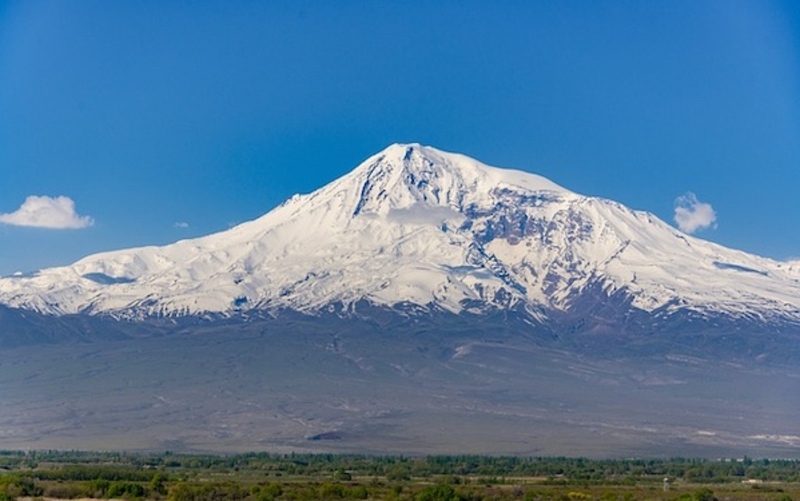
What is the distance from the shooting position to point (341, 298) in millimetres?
193125

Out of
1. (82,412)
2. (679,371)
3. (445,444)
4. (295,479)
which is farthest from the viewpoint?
(679,371)

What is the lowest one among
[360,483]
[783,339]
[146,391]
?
[360,483]

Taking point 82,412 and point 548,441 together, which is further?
point 82,412

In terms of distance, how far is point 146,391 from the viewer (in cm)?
15662

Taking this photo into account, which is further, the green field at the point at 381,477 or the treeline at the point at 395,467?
the treeline at the point at 395,467

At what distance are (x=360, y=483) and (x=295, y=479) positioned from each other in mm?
6565

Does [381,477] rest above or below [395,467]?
below

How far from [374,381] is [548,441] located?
120ft

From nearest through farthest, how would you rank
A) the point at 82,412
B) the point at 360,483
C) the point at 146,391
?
1. the point at 360,483
2. the point at 82,412
3. the point at 146,391

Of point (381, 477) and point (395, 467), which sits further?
point (395, 467)

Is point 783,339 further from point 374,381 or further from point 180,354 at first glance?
point 180,354

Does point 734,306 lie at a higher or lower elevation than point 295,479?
higher

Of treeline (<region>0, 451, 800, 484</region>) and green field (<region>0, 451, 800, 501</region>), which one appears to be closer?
green field (<region>0, 451, 800, 501</region>)

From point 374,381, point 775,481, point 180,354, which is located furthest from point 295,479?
point 180,354
